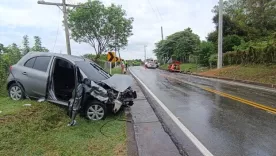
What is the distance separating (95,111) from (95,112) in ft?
0.09

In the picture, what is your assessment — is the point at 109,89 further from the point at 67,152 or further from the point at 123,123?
the point at 67,152

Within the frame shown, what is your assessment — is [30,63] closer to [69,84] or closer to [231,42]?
[69,84]

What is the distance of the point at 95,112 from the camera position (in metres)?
7.88

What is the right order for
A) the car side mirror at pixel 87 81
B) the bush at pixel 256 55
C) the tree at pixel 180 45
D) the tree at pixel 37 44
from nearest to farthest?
the car side mirror at pixel 87 81
the tree at pixel 37 44
the bush at pixel 256 55
the tree at pixel 180 45

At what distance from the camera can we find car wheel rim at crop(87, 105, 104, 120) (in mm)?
7879

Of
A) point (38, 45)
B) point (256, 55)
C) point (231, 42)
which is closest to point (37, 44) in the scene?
point (38, 45)

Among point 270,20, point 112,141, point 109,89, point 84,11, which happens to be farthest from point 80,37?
point 112,141

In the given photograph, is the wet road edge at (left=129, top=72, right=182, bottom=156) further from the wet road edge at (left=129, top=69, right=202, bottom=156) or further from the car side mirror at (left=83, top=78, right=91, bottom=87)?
the car side mirror at (left=83, top=78, right=91, bottom=87)

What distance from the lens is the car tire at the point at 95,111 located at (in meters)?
7.86

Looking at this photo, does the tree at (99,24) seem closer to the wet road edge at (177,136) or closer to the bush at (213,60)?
the bush at (213,60)

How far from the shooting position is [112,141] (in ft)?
19.7

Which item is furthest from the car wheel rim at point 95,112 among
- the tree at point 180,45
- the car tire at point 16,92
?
the tree at point 180,45

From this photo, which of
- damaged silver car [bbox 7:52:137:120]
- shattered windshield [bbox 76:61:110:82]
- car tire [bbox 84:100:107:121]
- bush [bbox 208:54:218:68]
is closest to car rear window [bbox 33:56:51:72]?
damaged silver car [bbox 7:52:137:120]

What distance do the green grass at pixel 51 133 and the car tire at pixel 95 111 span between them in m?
0.19
